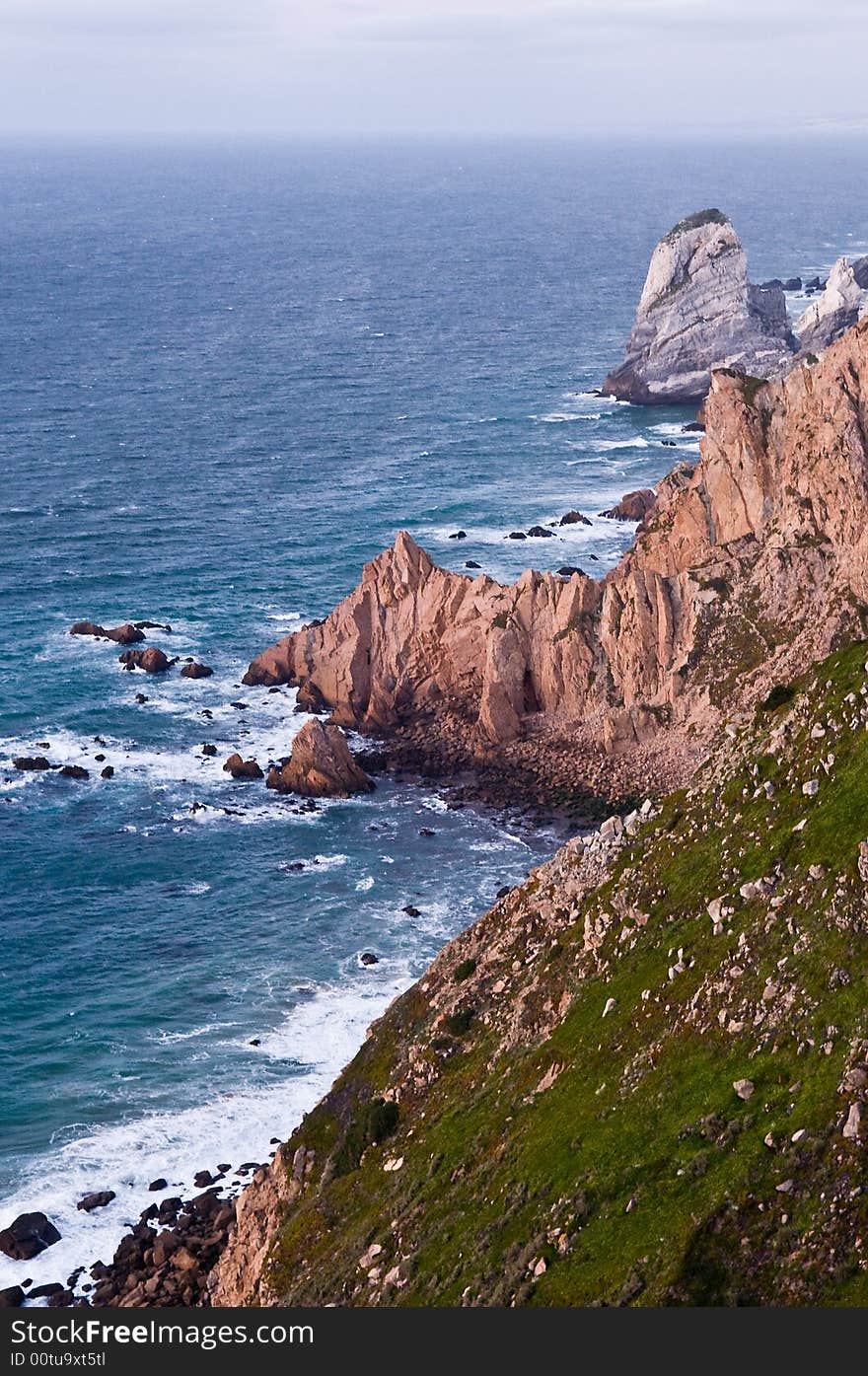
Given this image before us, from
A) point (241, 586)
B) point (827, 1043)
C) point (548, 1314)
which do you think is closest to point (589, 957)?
point (827, 1043)

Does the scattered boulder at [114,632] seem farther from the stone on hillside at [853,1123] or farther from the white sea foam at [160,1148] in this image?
the stone on hillside at [853,1123]

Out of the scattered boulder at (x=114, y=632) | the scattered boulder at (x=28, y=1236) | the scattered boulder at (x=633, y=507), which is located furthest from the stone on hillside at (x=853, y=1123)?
the scattered boulder at (x=633, y=507)

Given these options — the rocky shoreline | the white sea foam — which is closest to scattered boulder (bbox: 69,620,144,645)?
the rocky shoreline

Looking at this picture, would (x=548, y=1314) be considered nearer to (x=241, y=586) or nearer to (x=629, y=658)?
(x=629, y=658)

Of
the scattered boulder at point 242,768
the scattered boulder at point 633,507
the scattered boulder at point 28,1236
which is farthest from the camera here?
the scattered boulder at point 633,507

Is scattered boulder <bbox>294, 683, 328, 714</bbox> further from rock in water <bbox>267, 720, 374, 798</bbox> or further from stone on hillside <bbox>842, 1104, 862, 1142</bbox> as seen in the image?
stone on hillside <bbox>842, 1104, 862, 1142</bbox>
